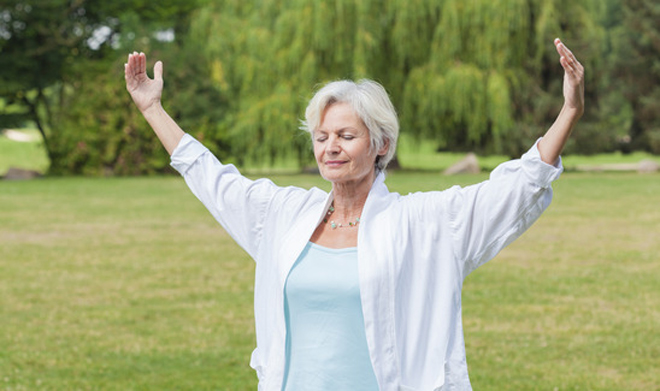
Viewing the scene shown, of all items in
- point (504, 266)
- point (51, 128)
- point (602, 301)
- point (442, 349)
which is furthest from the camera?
point (51, 128)

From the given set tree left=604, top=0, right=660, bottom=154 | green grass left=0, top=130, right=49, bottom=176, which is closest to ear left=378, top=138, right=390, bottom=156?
tree left=604, top=0, right=660, bottom=154

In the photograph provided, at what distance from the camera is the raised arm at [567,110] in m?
2.65

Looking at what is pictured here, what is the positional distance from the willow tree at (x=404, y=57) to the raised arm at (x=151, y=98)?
2339cm

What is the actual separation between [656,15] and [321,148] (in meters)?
38.8

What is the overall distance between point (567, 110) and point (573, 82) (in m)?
0.09

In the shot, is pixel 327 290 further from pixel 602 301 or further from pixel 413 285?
pixel 602 301

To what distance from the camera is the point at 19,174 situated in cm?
3098

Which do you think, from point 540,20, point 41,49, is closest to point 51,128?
point 41,49

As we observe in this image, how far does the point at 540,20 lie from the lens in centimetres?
2875

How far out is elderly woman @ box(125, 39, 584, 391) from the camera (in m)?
2.76

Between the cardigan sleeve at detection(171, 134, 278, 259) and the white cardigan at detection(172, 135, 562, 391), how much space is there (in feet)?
0.51

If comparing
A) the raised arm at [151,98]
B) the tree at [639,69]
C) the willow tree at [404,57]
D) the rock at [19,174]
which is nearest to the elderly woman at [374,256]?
the raised arm at [151,98]

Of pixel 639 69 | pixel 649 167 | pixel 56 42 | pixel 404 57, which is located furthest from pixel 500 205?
pixel 639 69

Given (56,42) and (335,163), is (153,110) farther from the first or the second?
(56,42)
